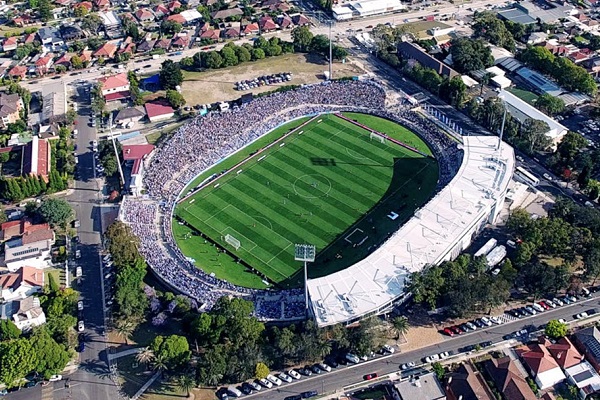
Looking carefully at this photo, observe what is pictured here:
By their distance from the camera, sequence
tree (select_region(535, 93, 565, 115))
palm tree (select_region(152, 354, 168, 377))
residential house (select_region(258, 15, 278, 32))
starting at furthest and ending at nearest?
residential house (select_region(258, 15, 278, 32))
tree (select_region(535, 93, 565, 115))
palm tree (select_region(152, 354, 168, 377))

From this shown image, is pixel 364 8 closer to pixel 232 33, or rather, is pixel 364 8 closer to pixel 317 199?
pixel 232 33

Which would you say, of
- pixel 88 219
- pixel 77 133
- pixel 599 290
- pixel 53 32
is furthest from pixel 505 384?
pixel 53 32

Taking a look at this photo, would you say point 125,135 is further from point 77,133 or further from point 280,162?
point 280,162

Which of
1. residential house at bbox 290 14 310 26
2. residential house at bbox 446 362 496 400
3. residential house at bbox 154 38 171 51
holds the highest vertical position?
residential house at bbox 290 14 310 26

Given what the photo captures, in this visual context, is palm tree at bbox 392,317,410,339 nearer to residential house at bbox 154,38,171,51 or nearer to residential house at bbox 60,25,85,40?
residential house at bbox 154,38,171,51

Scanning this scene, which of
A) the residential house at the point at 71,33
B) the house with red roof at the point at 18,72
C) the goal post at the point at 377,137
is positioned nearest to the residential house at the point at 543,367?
the goal post at the point at 377,137

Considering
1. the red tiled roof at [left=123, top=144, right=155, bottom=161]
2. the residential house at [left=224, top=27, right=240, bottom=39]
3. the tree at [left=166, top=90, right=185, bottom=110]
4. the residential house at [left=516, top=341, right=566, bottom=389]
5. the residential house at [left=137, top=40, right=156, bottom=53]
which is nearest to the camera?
the residential house at [left=516, top=341, right=566, bottom=389]

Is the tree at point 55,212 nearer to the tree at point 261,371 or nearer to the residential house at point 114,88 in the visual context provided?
the residential house at point 114,88

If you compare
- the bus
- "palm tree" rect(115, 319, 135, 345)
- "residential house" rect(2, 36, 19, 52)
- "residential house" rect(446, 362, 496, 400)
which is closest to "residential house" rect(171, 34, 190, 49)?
"residential house" rect(2, 36, 19, 52)
